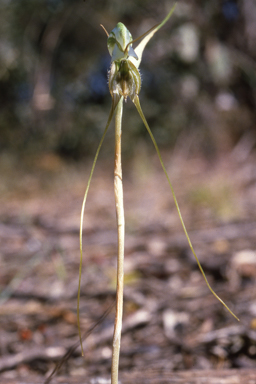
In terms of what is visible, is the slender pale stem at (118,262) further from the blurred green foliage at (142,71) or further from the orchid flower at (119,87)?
the blurred green foliage at (142,71)

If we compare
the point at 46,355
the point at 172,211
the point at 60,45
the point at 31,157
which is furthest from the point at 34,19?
the point at 46,355

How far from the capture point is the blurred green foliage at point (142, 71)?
264 centimetres

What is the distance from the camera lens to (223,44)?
8.54ft

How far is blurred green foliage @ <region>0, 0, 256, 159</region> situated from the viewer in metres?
2.64

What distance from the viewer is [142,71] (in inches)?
129

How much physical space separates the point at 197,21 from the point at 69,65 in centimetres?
145

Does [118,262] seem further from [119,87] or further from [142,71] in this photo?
[142,71]

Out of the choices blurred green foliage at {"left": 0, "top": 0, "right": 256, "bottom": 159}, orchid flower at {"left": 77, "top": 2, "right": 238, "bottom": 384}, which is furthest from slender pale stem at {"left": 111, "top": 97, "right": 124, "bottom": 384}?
blurred green foliage at {"left": 0, "top": 0, "right": 256, "bottom": 159}

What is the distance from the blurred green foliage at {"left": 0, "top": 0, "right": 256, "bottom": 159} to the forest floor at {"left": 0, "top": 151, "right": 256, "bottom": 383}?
841mm

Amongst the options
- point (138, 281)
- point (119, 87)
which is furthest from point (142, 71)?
point (119, 87)

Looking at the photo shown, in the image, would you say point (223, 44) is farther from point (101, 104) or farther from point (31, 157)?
point (31, 157)

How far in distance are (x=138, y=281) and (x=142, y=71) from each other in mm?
2557

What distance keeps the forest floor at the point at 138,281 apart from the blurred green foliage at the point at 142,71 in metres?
0.84

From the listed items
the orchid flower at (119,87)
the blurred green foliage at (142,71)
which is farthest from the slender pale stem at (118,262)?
the blurred green foliage at (142,71)
